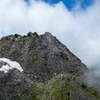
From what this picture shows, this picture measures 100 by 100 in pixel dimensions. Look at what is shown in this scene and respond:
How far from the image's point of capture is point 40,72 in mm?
71938

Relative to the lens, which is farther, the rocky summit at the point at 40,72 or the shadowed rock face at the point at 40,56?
the shadowed rock face at the point at 40,56

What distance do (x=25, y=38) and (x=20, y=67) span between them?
20.1 metres

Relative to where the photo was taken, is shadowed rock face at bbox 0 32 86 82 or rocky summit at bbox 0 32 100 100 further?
shadowed rock face at bbox 0 32 86 82

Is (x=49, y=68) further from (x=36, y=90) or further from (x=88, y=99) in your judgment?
(x=88, y=99)

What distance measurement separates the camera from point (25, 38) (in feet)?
299

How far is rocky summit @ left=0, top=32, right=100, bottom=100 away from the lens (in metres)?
57.0

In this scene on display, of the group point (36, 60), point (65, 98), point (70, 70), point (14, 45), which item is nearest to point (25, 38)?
point (14, 45)

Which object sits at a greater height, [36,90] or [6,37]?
[6,37]

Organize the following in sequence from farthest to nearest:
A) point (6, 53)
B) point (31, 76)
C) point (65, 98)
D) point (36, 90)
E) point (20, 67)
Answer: point (6, 53)
point (20, 67)
point (31, 76)
point (36, 90)
point (65, 98)

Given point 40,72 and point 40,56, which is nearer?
point 40,72

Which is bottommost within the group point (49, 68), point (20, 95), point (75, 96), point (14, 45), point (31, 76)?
point (20, 95)

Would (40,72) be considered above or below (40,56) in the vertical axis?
below

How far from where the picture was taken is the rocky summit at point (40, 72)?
5697cm

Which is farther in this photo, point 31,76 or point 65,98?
point 31,76
